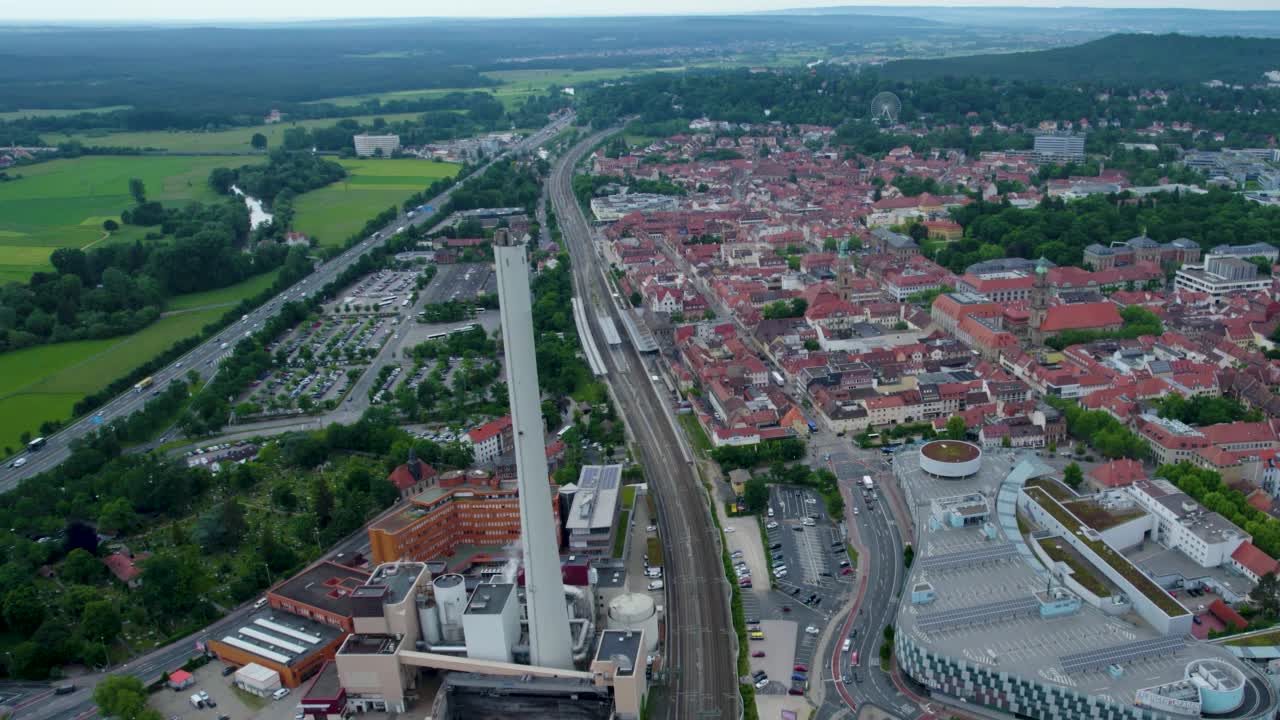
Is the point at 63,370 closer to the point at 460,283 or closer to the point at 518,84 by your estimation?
the point at 460,283

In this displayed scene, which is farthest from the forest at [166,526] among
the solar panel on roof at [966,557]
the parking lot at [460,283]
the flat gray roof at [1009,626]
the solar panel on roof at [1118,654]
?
the solar panel on roof at [1118,654]

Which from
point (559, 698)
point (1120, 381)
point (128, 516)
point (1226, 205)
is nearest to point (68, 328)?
point (128, 516)

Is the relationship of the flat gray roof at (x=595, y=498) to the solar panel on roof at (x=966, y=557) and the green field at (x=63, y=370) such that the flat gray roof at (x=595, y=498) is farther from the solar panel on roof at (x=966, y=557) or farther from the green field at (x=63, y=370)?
the green field at (x=63, y=370)

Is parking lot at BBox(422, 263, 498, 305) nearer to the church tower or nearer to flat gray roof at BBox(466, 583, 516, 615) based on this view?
the church tower

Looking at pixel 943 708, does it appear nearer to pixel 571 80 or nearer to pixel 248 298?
pixel 248 298

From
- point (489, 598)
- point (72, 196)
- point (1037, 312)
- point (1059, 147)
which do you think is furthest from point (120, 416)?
point (1059, 147)

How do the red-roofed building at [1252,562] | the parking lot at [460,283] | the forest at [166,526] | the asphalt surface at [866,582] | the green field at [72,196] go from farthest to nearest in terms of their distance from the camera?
1. the green field at [72,196]
2. the parking lot at [460,283]
3. the forest at [166,526]
4. the red-roofed building at [1252,562]
5. the asphalt surface at [866,582]

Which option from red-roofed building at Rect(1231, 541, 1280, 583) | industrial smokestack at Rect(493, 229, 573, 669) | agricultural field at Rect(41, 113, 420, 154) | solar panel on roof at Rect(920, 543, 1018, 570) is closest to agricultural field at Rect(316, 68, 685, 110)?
agricultural field at Rect(41, 113, 420, 154)
